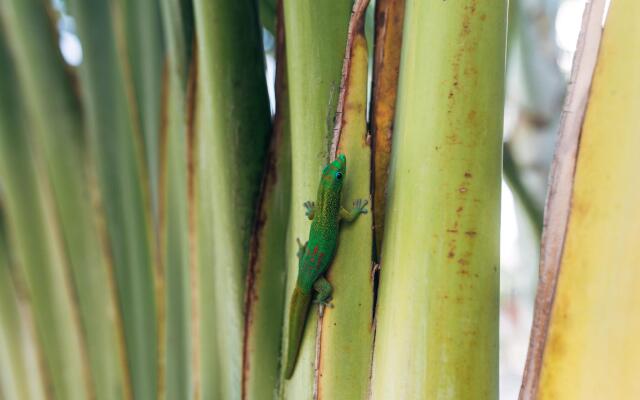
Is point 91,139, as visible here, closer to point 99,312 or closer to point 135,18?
point 135,18

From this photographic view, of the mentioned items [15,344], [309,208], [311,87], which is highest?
[311,87]

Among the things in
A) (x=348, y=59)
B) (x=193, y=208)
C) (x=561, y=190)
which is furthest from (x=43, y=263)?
(x=561, y=190)

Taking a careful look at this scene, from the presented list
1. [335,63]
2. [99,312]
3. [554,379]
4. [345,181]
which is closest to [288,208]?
[345,181]

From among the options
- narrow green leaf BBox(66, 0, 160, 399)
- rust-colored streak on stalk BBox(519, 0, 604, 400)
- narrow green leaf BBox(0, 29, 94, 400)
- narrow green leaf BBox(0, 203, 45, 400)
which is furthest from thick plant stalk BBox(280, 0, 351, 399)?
narrow green leaf BBox(0, 203, 45, 400)

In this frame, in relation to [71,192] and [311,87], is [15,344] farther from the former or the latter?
[311,87]

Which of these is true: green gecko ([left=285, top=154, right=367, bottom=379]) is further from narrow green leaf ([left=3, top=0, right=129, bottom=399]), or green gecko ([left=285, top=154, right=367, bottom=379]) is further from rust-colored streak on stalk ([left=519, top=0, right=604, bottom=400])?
narrow green leaf ([left=3, top=0, right=129, bottom=399])

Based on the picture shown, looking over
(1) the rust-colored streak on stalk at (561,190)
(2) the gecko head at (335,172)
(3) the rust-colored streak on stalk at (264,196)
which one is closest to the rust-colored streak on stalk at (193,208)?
(3) the rust-colored streak on stalk at (264,196)

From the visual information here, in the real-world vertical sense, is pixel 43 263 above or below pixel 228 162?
below

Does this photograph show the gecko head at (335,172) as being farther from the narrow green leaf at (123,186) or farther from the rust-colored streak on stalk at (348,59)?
the narrow green leaf at (123,186)
